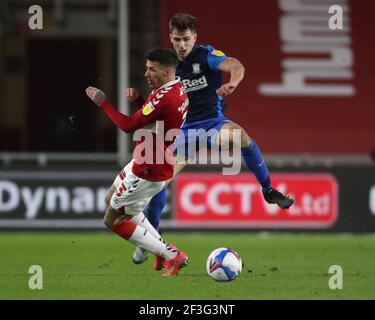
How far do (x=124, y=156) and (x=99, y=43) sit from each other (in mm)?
4785

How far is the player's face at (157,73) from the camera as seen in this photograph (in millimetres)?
8797

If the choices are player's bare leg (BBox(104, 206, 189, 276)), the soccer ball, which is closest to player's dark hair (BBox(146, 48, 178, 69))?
player's bare leg (BBox(104, 206, 189, 276))

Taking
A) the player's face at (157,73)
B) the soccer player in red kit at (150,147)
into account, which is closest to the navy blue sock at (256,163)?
the soccer player in red kit at (150,147)

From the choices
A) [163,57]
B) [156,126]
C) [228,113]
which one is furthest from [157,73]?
[228,113]

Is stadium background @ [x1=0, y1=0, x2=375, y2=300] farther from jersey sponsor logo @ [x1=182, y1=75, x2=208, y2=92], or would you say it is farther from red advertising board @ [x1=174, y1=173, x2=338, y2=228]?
jersey sponsor logo @ [x1=182, y1=75, x2=208, y2=92]

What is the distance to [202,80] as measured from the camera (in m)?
9.94

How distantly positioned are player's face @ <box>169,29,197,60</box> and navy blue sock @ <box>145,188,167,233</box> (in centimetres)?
123

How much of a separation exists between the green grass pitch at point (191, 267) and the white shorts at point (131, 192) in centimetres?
58

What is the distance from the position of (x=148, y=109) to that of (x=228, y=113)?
7.88 meters

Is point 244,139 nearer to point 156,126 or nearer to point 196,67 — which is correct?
point 196,67

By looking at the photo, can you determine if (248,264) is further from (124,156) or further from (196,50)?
(124,156)

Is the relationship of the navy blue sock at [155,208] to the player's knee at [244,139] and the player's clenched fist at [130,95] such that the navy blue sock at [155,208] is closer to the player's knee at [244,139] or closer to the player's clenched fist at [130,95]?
the player's knee at [244,139]

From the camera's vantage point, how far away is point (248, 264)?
10.7 m

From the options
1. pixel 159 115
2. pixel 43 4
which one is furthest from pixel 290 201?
pixel 43 4
